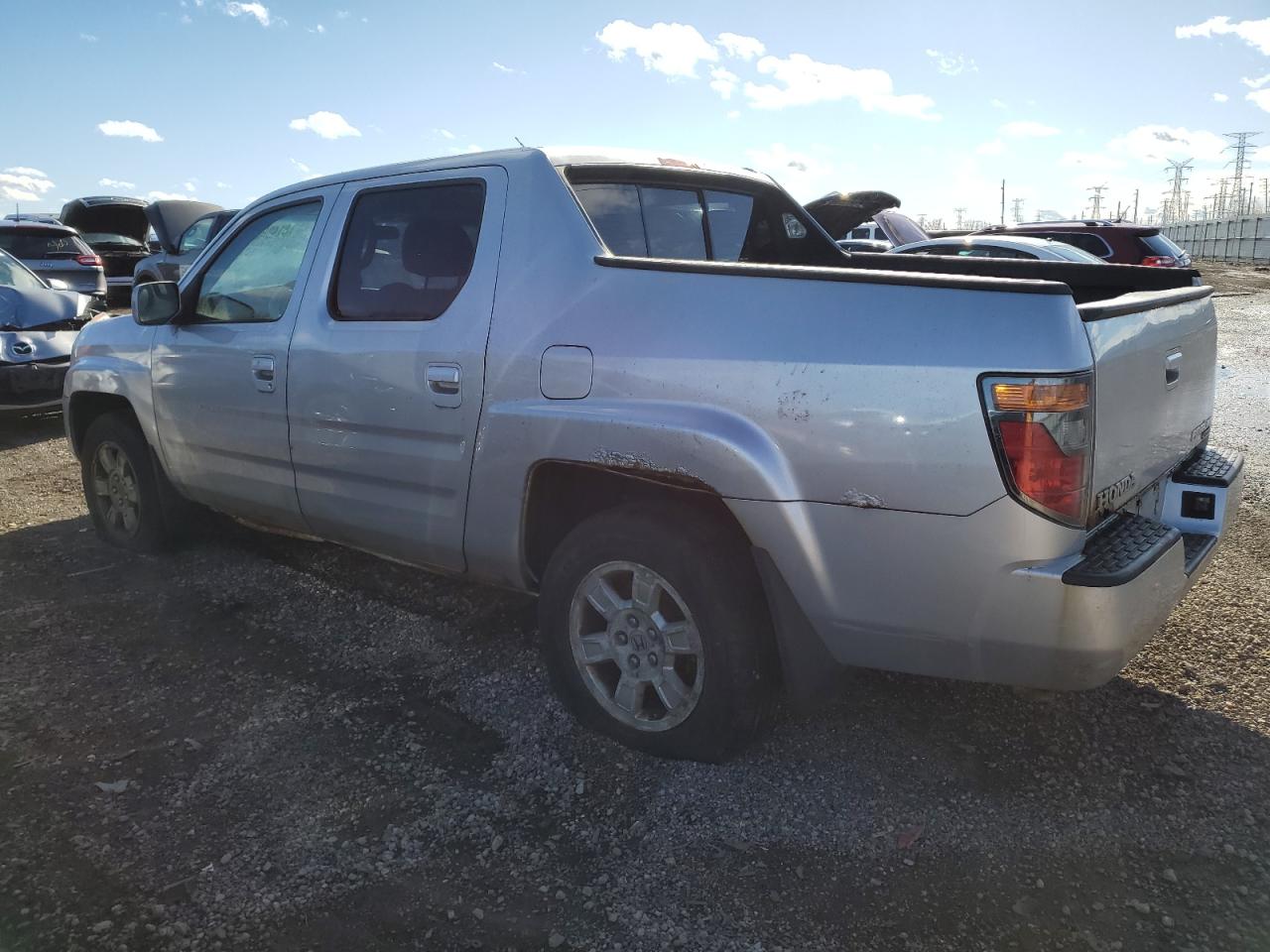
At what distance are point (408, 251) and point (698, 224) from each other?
115 centimetres

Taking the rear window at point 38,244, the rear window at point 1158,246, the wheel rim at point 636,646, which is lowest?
the wheel rim at point 636,646

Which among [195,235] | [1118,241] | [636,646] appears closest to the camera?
[636,646]

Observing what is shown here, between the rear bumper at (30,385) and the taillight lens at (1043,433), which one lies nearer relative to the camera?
the taillight lens at (1043,433)

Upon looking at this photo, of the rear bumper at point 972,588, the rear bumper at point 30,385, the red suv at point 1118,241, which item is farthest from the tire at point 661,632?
the red suv at point 1118,241

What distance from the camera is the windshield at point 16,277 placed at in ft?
29.8

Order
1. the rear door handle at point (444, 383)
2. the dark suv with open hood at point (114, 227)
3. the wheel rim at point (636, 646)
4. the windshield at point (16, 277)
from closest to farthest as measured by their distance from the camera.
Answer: the wheel rim at point (636, 646)
the rear door handle at point (444, 383)
the windshield at point (16, 277)
the dark suv with open hood at point (114, 227)

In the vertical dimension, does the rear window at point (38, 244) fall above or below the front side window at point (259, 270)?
above

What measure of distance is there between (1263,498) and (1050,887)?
4.14 metres

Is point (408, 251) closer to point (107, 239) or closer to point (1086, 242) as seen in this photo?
point (1086, 242)

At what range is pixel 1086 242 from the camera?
1364 cm

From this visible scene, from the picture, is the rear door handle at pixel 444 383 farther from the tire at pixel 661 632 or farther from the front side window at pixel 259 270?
the front side window at pixel 259 270

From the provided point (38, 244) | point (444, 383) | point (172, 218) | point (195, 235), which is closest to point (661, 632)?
point (444, 383)

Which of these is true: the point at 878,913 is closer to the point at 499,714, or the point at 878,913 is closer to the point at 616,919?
the point at 616,919

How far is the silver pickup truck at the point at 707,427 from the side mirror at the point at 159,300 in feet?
1.04
